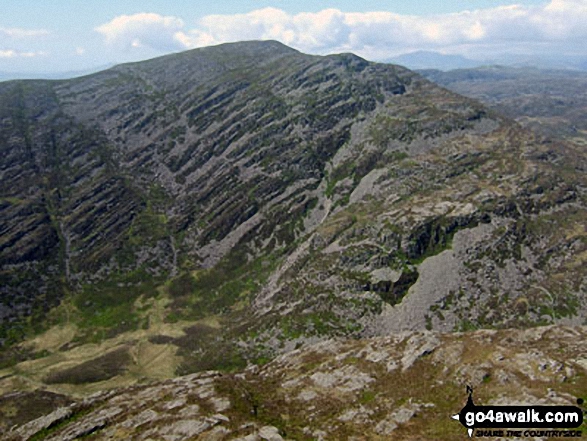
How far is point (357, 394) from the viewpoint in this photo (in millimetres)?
55781

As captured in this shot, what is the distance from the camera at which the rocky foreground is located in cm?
4728

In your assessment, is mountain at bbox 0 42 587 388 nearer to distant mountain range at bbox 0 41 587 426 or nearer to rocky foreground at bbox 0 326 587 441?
distant mountain range at bbox 0 41 587 426

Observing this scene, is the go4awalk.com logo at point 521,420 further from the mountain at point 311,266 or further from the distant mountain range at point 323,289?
the mountain at point 311,266

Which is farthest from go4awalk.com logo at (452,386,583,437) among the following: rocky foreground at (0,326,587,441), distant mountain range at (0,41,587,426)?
distant mountain range at (0,41,587,426)

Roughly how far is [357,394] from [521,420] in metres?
20.6

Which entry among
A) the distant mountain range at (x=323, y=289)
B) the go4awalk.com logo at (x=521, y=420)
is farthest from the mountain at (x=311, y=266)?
the go4awalk.com logo at (x=521, y=420)

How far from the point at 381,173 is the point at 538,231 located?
222 ft

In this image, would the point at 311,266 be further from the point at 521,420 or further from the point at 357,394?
the point at 521,420

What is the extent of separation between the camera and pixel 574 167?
17288 centimetres

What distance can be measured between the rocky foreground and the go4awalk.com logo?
5.53 ft

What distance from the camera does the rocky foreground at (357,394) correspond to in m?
47.3

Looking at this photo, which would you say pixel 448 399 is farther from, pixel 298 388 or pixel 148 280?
pixel 148 280

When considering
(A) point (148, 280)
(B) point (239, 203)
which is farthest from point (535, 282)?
(A) point (148, 280)

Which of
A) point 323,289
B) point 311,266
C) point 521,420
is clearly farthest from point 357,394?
point 311,266
